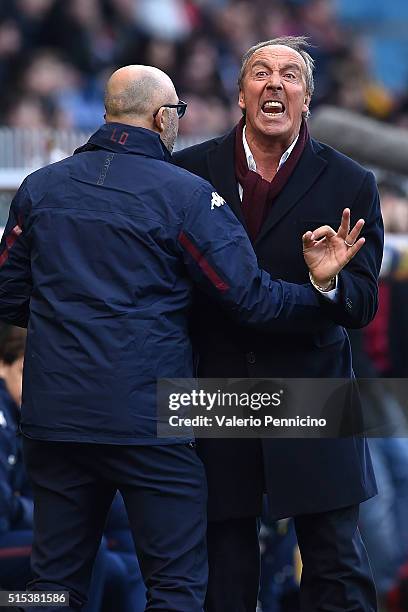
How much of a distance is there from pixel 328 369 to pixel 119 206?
0.75m

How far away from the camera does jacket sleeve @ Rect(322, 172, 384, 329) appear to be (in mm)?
3537

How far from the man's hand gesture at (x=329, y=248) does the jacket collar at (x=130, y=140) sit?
448mm

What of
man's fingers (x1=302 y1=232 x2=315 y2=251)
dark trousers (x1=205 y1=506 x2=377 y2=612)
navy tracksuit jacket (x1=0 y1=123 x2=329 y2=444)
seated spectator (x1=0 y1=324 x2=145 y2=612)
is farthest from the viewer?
seated spectator (x1=0 y1=324 x2=145 y2=612)

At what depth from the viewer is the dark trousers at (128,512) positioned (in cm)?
341

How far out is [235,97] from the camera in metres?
12.3

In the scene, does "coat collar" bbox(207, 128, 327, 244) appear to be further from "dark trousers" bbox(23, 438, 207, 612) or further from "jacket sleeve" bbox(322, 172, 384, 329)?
"dark trousers" bbox(23, 438, 207, 612)

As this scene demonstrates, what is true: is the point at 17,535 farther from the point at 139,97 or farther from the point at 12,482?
the point at 139,97

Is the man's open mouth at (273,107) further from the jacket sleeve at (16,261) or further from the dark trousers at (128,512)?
the dark trousers at (128,512)

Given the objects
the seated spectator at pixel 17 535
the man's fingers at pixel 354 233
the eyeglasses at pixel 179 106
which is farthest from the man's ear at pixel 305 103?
the seated spectator at pixel 17 535

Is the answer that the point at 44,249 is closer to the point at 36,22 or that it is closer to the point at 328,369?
the point at 328,369

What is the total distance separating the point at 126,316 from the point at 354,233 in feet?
2.00

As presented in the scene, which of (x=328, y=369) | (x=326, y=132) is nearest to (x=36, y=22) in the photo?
(x=326, y=132)

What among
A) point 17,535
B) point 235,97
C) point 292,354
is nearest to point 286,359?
point 292,354

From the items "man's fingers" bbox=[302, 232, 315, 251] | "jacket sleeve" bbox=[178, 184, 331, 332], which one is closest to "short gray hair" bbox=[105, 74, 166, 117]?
"jacket sleeve" bbox=[178, 184, 331, 332]
